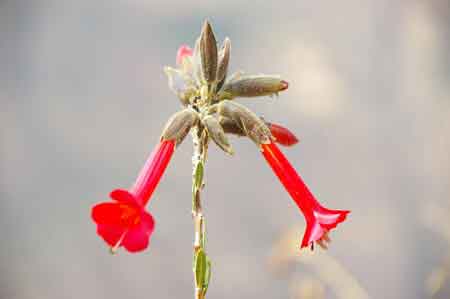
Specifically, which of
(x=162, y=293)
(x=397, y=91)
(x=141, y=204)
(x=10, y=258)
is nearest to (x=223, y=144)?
(x=141, y=204)

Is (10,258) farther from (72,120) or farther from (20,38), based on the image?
(20,38)

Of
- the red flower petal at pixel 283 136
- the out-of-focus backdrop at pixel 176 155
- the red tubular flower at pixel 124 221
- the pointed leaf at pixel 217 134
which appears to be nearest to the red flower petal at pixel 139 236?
the red tubular flower at pixel 124 221

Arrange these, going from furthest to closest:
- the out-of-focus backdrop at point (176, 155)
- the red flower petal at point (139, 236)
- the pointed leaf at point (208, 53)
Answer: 1. the out-of-focus backdrop at point (176, 155)
2. the pointed leaf at point (208, 53)
3. the red flower petal at point (139, 236)

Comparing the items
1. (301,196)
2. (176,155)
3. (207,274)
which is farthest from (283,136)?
(176,155)

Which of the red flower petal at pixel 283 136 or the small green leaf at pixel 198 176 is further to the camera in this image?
the red flower petal at pixel 283 136

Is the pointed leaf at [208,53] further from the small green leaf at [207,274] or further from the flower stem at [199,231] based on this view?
the small green leaf at [207,274]

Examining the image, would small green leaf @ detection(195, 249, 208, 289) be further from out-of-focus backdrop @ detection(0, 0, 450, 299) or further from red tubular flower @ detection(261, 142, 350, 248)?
out-of-focus backdrop @ detection(0, 0, 450, 299)

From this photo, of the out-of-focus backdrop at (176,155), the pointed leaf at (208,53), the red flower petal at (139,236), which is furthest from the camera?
the out-of-focus backdrop at (176,155)
